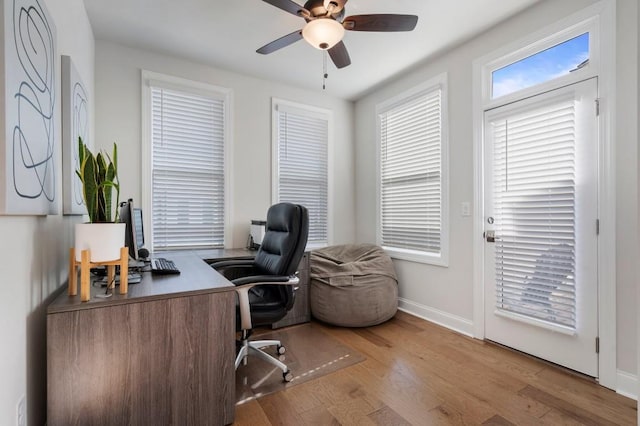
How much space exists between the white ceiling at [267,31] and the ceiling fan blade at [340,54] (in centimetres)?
29

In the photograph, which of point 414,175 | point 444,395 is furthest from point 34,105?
point 414,175

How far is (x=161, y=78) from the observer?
9.75ft

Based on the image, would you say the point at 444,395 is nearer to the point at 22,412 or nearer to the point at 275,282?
the point at 275,282

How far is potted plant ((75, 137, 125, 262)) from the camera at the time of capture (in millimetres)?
1333

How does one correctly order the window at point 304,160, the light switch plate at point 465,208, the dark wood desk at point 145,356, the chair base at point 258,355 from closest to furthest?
1. the dark wood desk at point 145,356
2. the chair base at point 258,355
3. the light switch plate at point 465,208
4. the window at point 304,160

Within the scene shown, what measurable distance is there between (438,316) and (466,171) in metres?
1.45

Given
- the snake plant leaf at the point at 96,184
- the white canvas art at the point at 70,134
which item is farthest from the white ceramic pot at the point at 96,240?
the white canvas art at the point at 70,134

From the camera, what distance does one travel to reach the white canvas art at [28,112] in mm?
984

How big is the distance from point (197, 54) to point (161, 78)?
426 millimetres

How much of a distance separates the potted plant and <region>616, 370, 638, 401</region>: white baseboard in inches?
115

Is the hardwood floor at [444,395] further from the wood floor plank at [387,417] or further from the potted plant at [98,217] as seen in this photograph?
the potted plant at [98,217]

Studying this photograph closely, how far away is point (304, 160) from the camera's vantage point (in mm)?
3816

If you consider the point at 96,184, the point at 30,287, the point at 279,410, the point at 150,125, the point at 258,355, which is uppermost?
the point at 150,125

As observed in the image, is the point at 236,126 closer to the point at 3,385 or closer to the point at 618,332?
the point at 3,385
